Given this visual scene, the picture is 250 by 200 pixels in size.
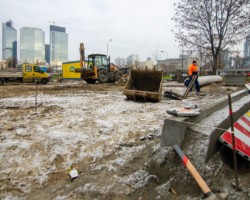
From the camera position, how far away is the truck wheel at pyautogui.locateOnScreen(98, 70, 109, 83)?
21.2m

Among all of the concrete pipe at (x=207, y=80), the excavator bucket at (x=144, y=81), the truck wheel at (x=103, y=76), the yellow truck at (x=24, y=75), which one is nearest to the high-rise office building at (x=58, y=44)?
the yellow truck at (x=24, y=75)

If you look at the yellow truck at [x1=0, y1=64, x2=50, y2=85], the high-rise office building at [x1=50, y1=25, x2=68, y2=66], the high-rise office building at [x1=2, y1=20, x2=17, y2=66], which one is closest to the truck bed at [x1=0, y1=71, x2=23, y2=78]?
the yellow truck at [x1=0, y1=64, x2=50, y2=85]

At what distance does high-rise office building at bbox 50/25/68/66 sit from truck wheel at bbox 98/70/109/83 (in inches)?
2684

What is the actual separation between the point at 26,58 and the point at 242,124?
3695 inches

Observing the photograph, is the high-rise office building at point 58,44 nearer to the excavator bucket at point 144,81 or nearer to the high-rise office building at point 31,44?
the high-rise office building at point 31,44

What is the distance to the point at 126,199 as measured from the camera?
2.97 m

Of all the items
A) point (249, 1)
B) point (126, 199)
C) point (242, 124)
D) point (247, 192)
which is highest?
point (249, 1)

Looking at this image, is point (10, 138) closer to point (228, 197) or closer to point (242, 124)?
point (228, 197)

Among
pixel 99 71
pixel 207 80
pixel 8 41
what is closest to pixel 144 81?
pixel 207 80

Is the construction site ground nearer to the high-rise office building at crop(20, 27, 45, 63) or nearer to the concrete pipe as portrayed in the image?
the concrete pipe

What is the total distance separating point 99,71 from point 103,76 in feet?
1.87

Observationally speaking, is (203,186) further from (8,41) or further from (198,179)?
(8,41)

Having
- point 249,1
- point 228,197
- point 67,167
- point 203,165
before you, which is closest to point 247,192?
point 228,197

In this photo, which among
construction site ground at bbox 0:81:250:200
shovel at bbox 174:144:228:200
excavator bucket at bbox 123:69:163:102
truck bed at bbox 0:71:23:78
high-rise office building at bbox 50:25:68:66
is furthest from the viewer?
high-rise office building at bbox 50:25:68:66
